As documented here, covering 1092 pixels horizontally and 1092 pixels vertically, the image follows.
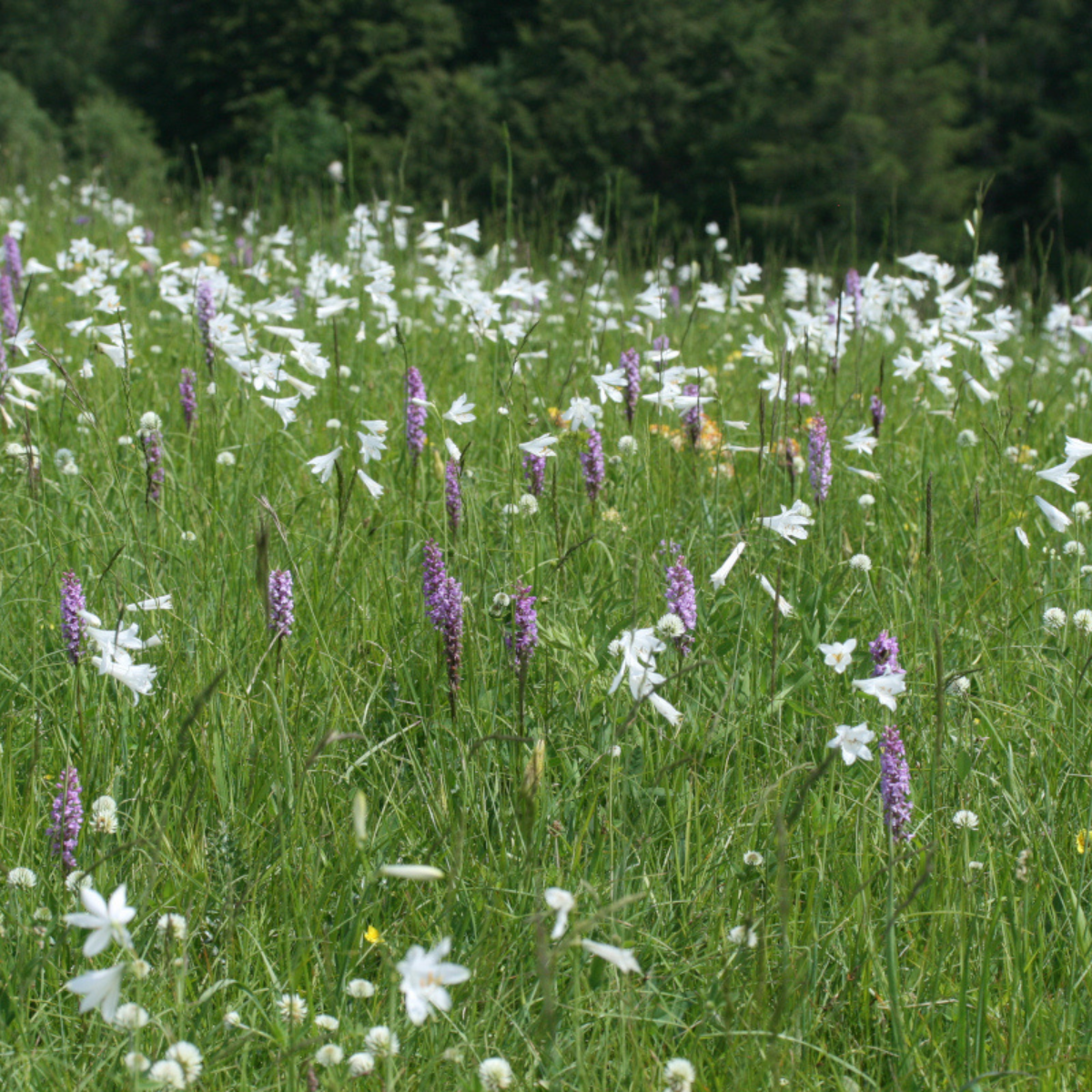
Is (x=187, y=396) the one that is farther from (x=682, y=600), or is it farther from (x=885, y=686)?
(x=885, y=686)

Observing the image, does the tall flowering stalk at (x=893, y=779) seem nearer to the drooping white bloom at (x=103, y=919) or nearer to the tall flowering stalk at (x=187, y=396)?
the drooping white bloom at (x=103, y=919)

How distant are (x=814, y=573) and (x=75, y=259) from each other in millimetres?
3397

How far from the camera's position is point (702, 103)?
24406 millimetres

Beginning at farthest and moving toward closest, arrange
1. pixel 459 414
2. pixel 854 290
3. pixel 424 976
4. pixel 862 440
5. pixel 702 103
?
pixel 702 103
pixel 854 290
pixel 862 440
pixel 459 414
pixel 424 976

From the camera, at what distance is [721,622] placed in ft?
6.32

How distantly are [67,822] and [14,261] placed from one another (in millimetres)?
2788

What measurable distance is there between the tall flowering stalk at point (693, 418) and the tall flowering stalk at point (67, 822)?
1.52 meters

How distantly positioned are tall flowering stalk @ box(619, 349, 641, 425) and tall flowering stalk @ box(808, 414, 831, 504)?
0.44m

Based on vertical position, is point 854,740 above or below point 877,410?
below

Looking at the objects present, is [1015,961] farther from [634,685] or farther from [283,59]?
[283,59]

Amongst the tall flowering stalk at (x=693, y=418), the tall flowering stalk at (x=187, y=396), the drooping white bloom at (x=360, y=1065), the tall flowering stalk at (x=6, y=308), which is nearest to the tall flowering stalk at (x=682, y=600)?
the drooping white bloom at (x=360, y=1065)

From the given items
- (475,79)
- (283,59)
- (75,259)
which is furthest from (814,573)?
(283,59)

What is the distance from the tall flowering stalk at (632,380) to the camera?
7.68 feet

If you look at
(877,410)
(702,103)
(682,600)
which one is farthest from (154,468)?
(702,103)
